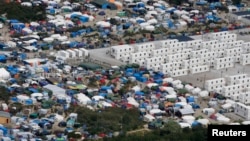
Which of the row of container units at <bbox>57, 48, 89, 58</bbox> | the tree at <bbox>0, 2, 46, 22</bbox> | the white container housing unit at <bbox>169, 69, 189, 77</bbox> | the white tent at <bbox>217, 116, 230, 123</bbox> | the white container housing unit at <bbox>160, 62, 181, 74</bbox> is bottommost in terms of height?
the white tent at <bbox>217, 116, 230, 123</bbox>

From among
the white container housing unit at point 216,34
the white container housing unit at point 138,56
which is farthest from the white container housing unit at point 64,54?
the white container housing unit at point 216,34

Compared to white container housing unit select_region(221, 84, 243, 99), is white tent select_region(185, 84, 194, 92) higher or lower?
higher

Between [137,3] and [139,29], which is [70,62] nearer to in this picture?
[139,29]

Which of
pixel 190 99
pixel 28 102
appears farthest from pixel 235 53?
pixel 28 102

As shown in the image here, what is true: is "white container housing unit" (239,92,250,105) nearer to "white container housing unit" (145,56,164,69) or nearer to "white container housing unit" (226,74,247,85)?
"white container housing unit" (226,74,247,85)

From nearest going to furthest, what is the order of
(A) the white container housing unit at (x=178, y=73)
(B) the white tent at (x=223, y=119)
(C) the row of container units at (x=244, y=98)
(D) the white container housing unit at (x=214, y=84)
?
(B) the white tent at (x=223, y=119)
(C) the row of container units at (x=244, y=98)
(D) the white container housing unit at (x=214, y=84)
(A) the white container housing unit at (x=178, y=73)

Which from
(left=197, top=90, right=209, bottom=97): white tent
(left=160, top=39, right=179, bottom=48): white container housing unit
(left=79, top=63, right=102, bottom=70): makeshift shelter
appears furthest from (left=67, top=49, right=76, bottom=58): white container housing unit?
(left=197, top=90, right=209, bottom=97): white tent

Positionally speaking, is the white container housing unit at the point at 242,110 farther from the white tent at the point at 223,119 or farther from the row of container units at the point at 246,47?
the row of container units at the point at 246,47

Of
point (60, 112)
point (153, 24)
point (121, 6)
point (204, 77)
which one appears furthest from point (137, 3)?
point (60, 112)
